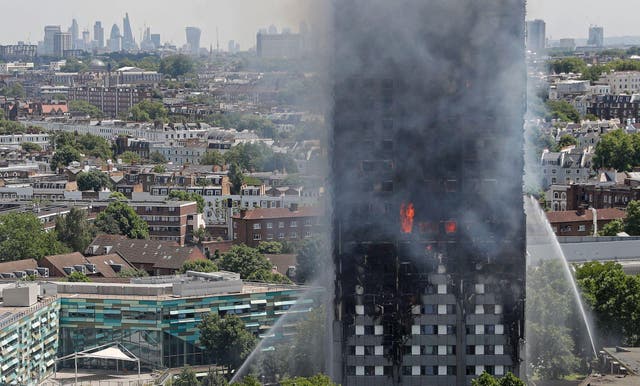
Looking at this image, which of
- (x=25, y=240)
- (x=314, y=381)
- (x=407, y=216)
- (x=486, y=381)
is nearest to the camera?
(x=486, y=381)

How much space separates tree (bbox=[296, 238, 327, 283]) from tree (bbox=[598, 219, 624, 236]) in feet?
44.6

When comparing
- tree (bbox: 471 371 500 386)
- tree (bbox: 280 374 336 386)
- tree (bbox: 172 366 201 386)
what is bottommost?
tree (bbox: 172 366 201 386)

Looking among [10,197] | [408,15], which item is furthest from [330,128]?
[10,197]

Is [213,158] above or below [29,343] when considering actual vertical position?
above

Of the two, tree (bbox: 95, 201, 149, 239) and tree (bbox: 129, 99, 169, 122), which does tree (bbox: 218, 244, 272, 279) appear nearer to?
tree (bbox: 95, 201, 149, 239)

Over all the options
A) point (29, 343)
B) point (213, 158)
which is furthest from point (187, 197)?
point (29, 343)

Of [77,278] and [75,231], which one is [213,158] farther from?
[77,278]

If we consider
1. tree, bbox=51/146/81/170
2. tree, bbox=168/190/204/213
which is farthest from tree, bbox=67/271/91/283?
tree, bbox=51/146/81/170

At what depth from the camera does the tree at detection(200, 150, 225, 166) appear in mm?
105375

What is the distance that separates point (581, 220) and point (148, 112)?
285 ft

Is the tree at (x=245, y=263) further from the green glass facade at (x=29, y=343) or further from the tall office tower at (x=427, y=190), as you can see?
the tall office tower at (x=427, y=190)

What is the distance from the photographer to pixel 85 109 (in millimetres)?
165000

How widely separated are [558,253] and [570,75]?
116023mm

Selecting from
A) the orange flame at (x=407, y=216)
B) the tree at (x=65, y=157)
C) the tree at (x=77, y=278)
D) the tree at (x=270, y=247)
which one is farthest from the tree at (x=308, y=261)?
the tree at (x=65, y=157)
